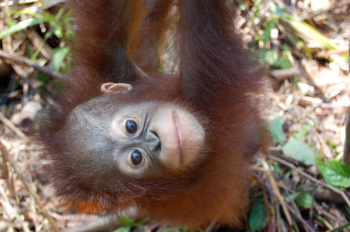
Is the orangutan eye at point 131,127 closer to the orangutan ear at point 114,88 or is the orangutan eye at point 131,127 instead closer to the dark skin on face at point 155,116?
the dark skin on face at point 155,116

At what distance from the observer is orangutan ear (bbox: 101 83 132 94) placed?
2.29 m

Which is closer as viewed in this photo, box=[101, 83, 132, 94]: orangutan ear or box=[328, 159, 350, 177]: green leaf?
box=[101, 83, 132, 94]: orangutan ear

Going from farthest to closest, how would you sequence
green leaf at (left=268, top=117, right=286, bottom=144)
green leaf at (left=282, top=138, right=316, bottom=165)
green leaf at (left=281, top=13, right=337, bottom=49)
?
green leaf at (left=281, top=13, right=337, bottom=49) → green leaf at (left=268, top=117, right=286, bottom=144) → green leaf at (left=282, top=138, right=316, bottom=165)

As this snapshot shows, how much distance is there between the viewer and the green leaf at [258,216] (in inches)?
113

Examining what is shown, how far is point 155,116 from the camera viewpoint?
221cm

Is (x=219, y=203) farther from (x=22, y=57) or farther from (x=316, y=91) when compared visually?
(x=22, y=57)

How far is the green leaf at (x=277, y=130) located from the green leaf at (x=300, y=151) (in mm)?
76

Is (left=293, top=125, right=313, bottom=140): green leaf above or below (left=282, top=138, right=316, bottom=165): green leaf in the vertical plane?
above

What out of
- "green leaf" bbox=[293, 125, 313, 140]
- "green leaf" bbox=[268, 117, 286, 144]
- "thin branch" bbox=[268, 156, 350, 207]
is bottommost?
"thin branch" bbox=[268, 156, 350, 207]

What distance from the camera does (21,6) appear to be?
11.4ft

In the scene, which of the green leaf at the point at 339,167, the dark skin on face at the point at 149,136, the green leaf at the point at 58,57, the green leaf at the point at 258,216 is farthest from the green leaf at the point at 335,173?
the green leaf at the point at 58,57

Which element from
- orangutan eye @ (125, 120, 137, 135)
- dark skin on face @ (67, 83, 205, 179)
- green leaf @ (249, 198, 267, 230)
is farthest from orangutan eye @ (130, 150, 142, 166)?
green leaf @ (249, 198, 267, 230)

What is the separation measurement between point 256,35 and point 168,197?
1991mm

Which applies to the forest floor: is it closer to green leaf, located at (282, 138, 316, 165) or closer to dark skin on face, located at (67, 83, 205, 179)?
green leaf, located at (282, 138, 316, 165)
